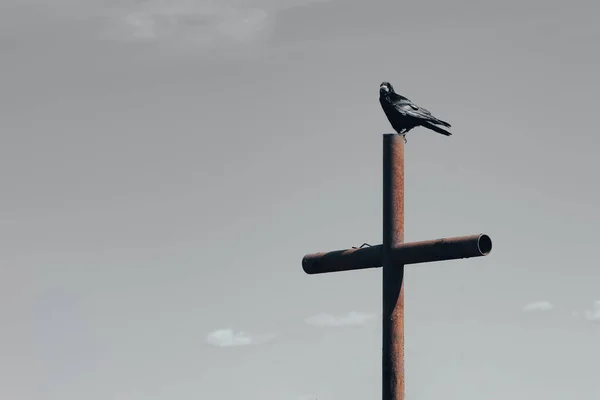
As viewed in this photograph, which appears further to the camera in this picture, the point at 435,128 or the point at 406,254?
the point at 435,128

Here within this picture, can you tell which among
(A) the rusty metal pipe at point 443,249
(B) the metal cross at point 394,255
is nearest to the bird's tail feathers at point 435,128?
(B) the metal cross at point 394,255

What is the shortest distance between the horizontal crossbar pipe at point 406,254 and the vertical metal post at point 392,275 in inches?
6.2

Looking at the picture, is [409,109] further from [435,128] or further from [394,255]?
[394,255]

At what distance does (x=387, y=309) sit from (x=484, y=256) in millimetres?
1154

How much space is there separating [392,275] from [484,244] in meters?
1.11

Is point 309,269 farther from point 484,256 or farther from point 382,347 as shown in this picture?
point 484,256

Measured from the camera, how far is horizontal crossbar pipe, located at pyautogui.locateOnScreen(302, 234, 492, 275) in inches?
321

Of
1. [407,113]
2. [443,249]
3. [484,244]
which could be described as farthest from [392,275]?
[407,113]

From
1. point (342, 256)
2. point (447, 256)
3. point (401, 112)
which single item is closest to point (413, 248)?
point (447, 256)

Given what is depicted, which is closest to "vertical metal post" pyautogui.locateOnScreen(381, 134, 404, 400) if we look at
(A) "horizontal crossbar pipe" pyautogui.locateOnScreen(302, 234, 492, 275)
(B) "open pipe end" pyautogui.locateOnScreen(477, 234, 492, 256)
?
(A) "horizontal crossbar pipe" pyautogui.locateOnScreen(302, 234, 492, 275)

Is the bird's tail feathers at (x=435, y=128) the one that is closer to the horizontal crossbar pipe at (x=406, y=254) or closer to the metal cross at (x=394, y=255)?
the metal cross at (x=394, y=255)

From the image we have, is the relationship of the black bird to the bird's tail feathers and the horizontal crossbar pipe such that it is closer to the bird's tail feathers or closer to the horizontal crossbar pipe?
the bird's tail feathers

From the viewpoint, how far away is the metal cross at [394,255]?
8344mm

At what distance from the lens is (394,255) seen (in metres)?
8.87
